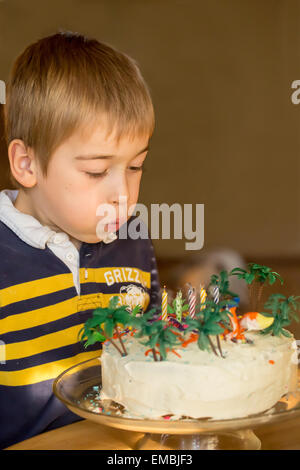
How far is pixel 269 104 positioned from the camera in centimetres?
405

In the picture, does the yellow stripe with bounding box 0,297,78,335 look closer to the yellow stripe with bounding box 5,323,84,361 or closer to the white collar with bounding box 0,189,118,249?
the yellow stripe with bounding box 5,323,84,361

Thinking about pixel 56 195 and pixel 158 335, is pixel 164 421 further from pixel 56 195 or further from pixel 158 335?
pixel 56 195

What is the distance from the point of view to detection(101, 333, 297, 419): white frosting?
1.03 meters

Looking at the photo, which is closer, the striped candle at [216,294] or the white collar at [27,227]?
the striped candle at [216,294]

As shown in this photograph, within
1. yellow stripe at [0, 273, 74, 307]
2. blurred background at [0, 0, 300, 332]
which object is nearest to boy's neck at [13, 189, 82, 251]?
yellow stripe at [0, 273, 74, 307]

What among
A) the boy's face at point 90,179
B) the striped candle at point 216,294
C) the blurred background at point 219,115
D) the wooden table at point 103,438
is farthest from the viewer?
the blurred background at point 219,115

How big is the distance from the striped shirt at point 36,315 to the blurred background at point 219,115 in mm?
2412

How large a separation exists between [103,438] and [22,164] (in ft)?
2.19

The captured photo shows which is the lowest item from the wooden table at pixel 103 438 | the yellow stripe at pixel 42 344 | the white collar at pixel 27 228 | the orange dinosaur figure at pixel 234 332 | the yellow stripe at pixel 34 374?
the wooden table at pixel 103 438

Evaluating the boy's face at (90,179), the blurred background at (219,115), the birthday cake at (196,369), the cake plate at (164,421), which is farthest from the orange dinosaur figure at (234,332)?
the blurred background at (219,115)

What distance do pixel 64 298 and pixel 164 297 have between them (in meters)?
0.37

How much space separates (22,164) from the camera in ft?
4.77

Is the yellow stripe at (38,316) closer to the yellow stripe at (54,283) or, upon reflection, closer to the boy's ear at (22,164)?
the yellow stripe at (54,283)

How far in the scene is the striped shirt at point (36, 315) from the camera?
1.43m
